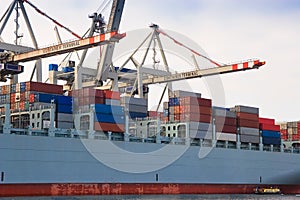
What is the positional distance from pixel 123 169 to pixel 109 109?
15.9 feet

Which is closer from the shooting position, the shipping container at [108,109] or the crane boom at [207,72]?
the shipping container at [108,109]

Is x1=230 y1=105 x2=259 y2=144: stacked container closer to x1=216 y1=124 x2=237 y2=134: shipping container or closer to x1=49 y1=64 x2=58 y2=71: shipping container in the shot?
x1=216 y1=124 x2=237 y2=134: shipping container

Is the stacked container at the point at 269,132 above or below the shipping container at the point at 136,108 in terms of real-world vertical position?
below

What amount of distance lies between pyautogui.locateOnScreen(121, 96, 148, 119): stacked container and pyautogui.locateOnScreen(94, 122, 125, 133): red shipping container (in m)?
2.86

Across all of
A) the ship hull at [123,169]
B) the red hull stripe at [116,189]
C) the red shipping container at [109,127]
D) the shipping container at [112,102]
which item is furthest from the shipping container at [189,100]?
the red hull stripe at [116,189]

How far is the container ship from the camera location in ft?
111

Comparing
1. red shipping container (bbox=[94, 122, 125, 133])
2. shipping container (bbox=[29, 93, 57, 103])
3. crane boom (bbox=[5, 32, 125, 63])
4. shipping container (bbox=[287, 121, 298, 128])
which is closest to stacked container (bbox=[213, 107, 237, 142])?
red shipping container (bbox=[94, 122, 125, 133])

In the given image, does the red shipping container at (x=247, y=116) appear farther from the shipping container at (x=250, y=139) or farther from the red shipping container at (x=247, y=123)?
the shipping container at (x=250, y=139)

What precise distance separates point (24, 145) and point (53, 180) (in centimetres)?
317

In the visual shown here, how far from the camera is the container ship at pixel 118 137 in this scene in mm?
33844

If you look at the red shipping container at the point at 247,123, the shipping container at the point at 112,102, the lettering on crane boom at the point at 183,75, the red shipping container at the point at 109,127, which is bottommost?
the red shipping container at the point at 109,127

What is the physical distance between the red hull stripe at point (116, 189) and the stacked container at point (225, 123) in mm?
4465

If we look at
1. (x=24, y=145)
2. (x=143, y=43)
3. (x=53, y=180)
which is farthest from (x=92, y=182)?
(x=143, y=43)

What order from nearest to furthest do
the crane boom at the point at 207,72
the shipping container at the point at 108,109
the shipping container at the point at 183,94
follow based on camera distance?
the shipping container at the point at 108,109 < the crane boom at the point at 207,72 < the shipping container at the point at 183,94
